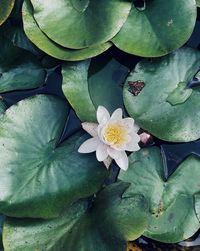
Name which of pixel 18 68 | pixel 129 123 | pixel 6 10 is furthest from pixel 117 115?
pixel 6 10

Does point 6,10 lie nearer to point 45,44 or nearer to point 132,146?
point 45,44

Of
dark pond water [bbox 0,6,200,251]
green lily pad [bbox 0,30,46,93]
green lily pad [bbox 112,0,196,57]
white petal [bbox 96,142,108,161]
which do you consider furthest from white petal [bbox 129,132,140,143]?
green lily pad [bbox 0,30,46,93]

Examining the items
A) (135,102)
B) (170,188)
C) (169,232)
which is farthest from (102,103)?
(169,232)

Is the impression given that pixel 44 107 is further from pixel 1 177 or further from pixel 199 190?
pixel 199 190

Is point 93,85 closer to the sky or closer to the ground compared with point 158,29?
closer to the ground

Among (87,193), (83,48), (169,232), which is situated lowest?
(169,232)
